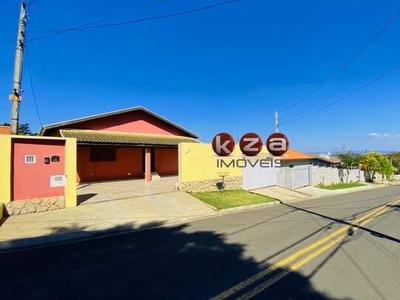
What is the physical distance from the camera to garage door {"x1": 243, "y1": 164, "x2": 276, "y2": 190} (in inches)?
743

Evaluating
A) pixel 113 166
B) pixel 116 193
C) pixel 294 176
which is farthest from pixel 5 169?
pixel 294 176

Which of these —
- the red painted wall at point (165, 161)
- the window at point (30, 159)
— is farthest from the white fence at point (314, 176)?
the window at point (30, 159)

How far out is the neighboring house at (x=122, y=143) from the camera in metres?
17.7

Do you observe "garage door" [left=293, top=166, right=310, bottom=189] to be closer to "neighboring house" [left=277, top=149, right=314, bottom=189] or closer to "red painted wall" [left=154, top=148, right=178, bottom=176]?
"neighboring house" [left=277, top=149, right=314, bottom=189]

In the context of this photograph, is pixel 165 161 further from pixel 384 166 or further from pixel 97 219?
pixel 384 166

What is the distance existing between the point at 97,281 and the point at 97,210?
636 cm

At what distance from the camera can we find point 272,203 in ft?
48.2

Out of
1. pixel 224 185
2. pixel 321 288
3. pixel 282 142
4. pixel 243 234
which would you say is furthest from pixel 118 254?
pixel 282 142

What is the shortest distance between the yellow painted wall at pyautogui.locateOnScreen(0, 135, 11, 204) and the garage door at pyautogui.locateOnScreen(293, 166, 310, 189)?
18.6 m

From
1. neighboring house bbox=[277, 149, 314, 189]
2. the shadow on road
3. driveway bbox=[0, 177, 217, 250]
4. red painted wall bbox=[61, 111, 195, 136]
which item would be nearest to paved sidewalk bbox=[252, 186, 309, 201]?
neighboring house bbox=[277, 149, 314, 189]

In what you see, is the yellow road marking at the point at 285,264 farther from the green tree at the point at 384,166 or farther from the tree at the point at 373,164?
the green tree at the point at 384,166

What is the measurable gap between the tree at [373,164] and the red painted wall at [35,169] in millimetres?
41117

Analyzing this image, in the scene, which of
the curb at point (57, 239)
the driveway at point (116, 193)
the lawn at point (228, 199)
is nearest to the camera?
the curb at point (57, 239)

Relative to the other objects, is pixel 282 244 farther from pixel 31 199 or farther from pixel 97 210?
pixel 31 199
